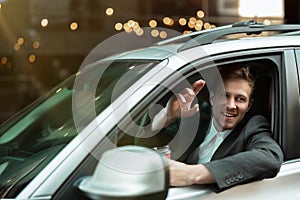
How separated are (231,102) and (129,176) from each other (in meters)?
0.91

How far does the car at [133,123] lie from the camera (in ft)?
5.99

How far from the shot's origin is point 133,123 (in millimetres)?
2121

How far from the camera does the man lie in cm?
218

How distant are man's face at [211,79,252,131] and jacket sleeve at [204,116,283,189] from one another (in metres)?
0.16

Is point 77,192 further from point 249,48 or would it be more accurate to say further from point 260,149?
point 249,48

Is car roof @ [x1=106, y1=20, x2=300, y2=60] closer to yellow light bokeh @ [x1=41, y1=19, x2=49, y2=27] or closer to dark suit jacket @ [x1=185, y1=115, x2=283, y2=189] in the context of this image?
dark suit jacket @ [x1=185, y1=115, x2=283, y2=189]

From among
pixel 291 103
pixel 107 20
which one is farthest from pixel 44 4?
pixel 291 103

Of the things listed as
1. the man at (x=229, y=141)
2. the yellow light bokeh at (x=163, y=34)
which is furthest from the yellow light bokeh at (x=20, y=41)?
the man at (x=229, y=141)

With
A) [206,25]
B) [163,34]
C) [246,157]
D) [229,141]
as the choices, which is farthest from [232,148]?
[206,25]

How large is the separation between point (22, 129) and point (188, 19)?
647cm

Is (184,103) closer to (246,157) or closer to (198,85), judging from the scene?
(198,85)

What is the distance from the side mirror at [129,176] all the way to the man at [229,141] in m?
0.34

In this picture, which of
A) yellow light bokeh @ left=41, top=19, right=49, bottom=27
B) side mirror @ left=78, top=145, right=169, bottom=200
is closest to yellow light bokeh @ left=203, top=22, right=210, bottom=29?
yellow light bokeh @ left=41, top=19, right=49, bottom=27

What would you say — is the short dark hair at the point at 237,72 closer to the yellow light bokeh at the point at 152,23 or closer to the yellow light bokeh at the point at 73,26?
the yellow light bokeh at the point at 152,23
